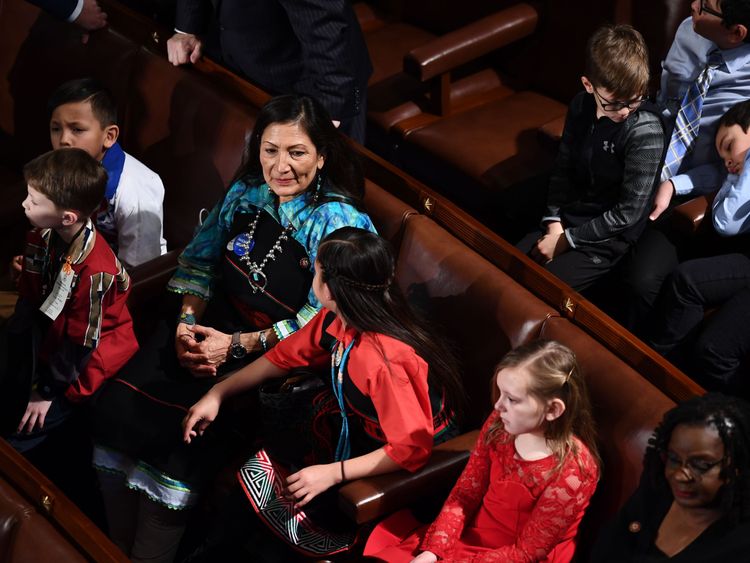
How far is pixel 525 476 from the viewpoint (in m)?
2.07

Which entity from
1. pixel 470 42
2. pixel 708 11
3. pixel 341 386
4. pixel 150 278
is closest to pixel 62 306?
pixel 150 278

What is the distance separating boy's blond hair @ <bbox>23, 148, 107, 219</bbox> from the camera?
2.59 meters

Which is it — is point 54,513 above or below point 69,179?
below

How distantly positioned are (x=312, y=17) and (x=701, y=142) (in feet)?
3.80

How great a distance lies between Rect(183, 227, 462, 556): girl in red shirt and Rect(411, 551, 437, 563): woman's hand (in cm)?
18

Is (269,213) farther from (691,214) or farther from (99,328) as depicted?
(691,214)

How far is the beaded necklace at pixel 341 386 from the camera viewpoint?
2293 mm

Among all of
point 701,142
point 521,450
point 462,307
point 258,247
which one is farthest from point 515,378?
point 701,142

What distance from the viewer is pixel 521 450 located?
2098 mm

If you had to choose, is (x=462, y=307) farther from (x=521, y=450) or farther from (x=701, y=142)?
(x=701, y=142)

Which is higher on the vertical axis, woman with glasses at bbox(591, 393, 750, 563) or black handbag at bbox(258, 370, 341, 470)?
woman with glasses at bbox(591, 393, 750, 563)

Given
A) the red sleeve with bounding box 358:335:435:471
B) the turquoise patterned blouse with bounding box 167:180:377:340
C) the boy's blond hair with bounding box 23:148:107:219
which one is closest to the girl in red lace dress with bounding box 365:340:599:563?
the red sleeve with bounding box 358:335:435:471

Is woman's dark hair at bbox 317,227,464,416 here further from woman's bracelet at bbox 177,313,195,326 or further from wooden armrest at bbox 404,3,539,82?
wooden armrest at bbox 404,3,539,82

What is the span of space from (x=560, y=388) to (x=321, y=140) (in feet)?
3.10
